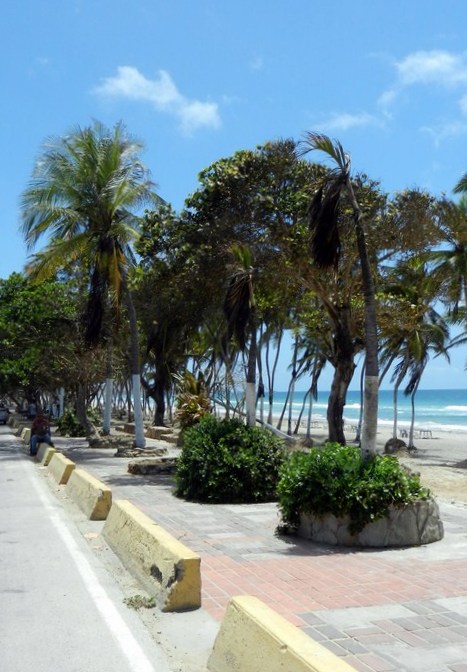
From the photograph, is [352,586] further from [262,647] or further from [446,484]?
[446,484]

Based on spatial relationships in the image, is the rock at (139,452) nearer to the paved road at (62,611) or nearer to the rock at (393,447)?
the paved road at (62,611)

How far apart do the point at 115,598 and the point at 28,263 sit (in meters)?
25.8

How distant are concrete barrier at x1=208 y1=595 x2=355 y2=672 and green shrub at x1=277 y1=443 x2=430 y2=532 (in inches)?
168

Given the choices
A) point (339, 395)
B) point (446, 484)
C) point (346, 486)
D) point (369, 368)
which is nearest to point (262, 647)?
point (346, 486)

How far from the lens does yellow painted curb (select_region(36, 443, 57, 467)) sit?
21.4 metres

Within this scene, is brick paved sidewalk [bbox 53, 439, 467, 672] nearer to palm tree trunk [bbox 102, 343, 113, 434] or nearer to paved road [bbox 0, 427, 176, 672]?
paved road [bbox 0, 427, 176, 672]

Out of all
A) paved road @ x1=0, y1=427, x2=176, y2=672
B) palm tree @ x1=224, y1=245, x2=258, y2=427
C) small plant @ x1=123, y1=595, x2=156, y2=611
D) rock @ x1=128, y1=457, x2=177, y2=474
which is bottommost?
paved road @ x1=0, y1=427, x2=176, y2=672

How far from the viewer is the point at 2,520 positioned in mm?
11789

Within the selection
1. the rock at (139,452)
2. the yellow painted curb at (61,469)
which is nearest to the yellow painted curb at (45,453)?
the yellow painted curb at (61,469)

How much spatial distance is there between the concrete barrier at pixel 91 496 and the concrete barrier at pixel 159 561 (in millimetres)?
2631

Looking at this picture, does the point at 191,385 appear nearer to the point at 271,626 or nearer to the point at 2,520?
the point at 2,520

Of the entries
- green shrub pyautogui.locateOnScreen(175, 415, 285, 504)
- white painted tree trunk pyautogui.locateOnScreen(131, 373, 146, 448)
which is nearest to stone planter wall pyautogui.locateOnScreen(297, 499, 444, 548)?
green shrub pyautogui.locateOnScreen(175, 415, 285, 504)

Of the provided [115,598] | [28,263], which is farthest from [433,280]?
[115,598]

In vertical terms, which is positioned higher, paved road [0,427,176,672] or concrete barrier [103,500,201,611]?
concrete barrier [103,500,201,611]
